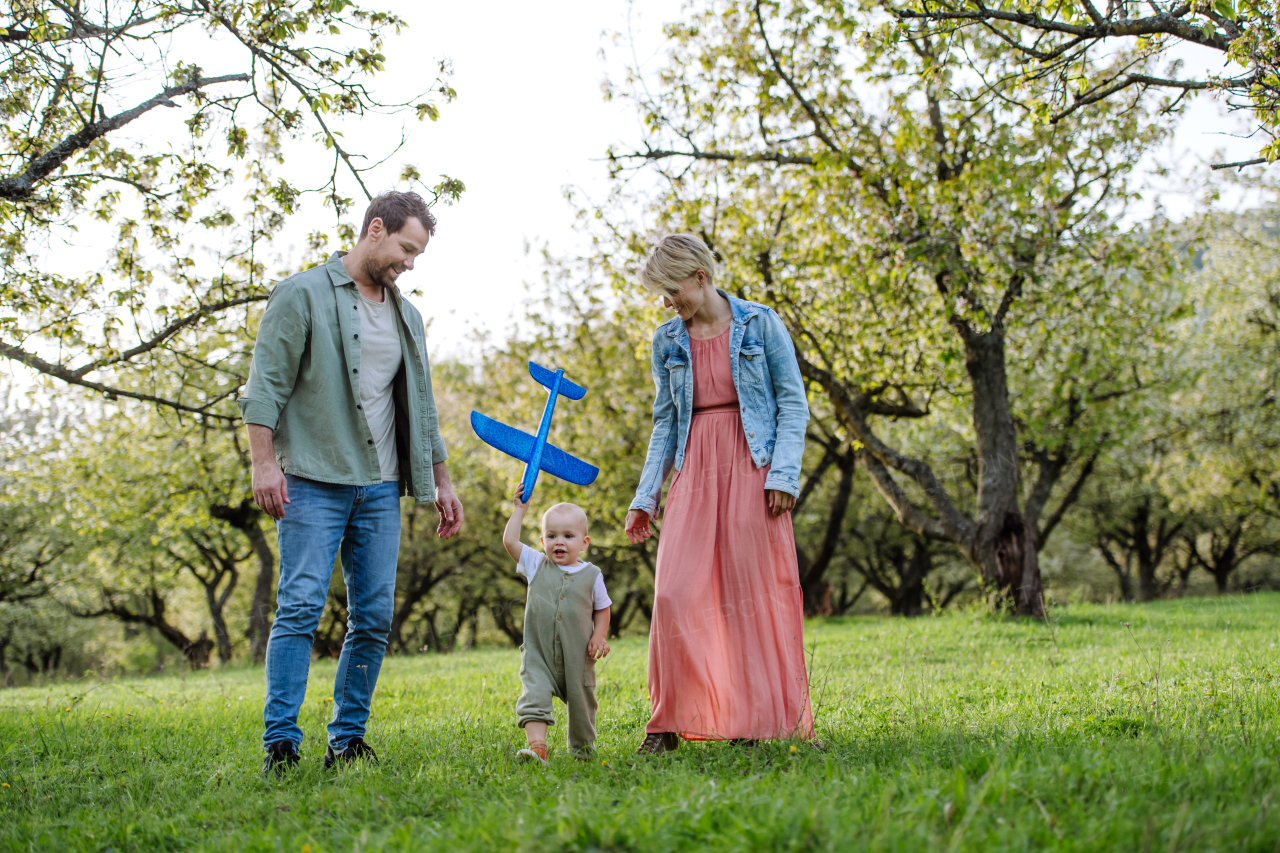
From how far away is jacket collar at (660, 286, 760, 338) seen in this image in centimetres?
465

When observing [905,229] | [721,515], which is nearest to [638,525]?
[721,515]

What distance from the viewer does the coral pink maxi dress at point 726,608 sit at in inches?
165

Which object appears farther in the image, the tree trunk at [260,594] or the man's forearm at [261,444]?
the tree trunk at [260,594]

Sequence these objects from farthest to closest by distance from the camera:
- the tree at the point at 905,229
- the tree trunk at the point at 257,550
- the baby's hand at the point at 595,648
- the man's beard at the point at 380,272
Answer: the tree trunk at the point at 257,550 → the tree at the point at 905,229 → the man's beard at the point at 380,272 → the baby's hand at the point at 595,648

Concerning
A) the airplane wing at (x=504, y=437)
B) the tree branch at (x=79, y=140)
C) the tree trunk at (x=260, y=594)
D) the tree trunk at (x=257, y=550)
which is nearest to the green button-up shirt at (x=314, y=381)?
the airplane wing at (x=504, y=437)

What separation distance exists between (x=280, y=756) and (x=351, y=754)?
1.09ft

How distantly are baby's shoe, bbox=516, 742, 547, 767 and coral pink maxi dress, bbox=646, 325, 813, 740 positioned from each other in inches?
20.5

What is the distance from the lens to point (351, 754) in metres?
4.23

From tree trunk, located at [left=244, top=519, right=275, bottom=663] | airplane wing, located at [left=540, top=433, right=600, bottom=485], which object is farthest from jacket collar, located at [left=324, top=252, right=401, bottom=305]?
tree trunk, located at [left=244, top=519, right=275, bottom=663]

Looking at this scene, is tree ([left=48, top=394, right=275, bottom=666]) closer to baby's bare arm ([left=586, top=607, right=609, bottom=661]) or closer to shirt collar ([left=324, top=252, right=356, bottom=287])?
shirt collar ([left=324, top=252, right=356, bottom=287])

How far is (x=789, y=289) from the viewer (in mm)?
13227

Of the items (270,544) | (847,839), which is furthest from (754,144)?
(270,544)

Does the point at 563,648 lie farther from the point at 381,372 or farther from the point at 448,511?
the point at 381,372

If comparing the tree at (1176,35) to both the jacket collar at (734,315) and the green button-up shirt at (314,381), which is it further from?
the green button-up shirt at (314,381)
